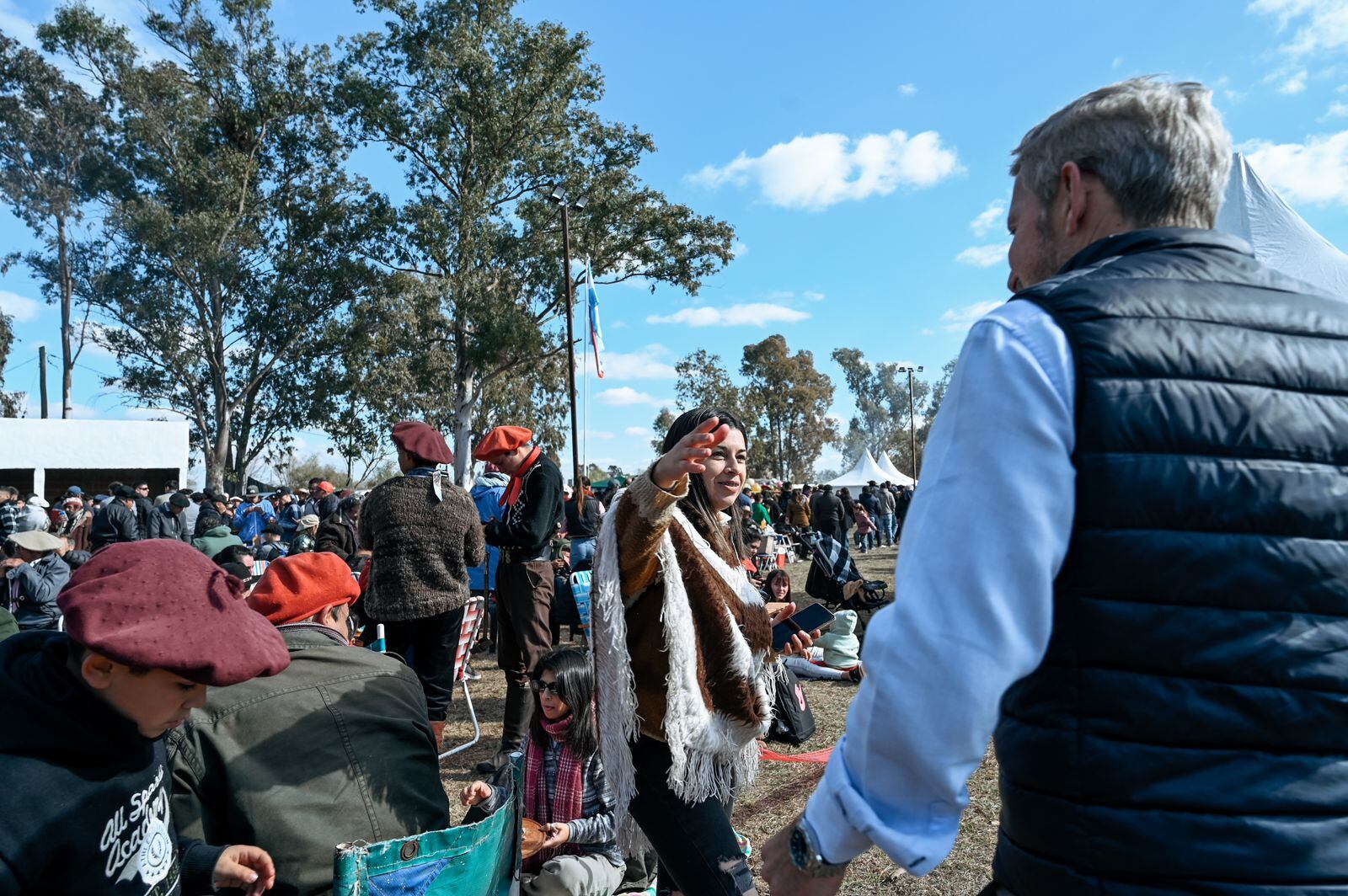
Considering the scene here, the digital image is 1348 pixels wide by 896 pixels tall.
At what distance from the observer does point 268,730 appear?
1.85m

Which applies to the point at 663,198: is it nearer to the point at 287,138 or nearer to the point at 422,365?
the point at 422,365

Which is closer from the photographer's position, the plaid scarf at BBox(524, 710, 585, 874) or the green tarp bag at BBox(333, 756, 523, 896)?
the green tarp bag at BBox(333, 756, 523, 896)

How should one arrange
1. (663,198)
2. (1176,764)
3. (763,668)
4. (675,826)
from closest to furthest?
(1176,764), (675,826), (763,668), (663,198)

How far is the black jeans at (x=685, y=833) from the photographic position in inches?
80.4

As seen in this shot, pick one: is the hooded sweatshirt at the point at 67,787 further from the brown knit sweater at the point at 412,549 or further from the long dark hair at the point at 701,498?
the brown knit sweater at the point at 412,549

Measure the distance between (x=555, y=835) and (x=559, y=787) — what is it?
0.22m

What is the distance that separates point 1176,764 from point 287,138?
3226 centimetres

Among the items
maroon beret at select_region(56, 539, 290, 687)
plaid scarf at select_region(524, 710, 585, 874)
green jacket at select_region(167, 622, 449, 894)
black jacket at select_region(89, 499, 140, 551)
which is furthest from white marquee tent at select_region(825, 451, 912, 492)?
maroon beret at select_region(56, 539, 290, 687)

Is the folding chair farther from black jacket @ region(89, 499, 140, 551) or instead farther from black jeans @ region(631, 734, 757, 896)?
black jacket @ region(89, 499, 140, 551)

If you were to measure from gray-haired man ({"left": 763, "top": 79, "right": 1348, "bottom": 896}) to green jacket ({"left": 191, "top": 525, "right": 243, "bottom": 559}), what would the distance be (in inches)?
310

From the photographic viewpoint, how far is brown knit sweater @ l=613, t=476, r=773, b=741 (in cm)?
205

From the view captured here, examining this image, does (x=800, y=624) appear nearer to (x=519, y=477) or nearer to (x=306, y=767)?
(x=306, y=767)

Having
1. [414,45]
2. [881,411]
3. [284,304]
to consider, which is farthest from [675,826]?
[881,411]

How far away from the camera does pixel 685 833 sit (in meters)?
2.07
